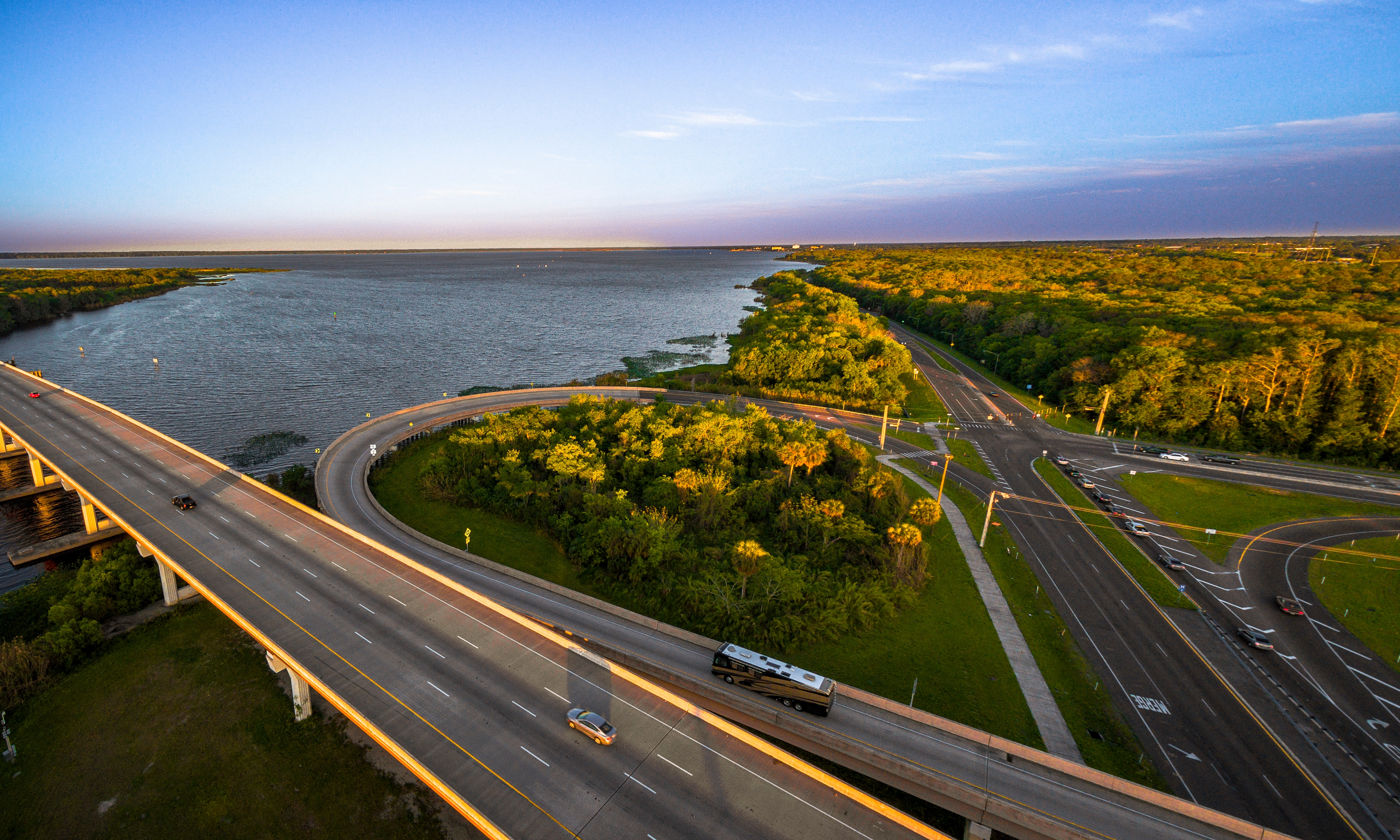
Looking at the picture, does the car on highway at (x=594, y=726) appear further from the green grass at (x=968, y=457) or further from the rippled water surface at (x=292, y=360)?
the rippled water surface at (x=292, y=360)

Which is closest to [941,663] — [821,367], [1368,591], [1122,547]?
[1122,547]

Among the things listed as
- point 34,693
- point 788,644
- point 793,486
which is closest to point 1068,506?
point 793,486

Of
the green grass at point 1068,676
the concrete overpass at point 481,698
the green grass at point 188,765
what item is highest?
the concrete overpass at point 481,698

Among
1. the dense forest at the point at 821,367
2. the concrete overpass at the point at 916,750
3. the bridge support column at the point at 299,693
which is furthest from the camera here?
the dense forest at the point at 821,367

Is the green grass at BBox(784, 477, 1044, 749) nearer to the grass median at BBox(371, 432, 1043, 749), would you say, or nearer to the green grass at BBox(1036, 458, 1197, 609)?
the grass median at BBox(371, 432, 1043, 749)

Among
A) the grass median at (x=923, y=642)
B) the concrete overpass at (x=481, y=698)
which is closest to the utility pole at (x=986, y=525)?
the grass median at (x=923, y=642)

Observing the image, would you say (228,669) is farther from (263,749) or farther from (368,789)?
(368,789)

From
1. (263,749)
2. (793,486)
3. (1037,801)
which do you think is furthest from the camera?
(793,486)
